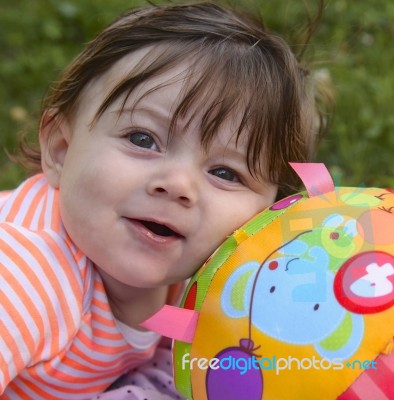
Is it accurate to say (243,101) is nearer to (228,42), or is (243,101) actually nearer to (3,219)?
(228,42)

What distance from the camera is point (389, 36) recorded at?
3.25m

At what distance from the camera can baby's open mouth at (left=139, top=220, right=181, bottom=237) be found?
138cm

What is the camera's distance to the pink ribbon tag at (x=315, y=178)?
54.7 inches

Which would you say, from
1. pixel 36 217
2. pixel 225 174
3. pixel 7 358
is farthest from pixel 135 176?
pixel 7 358

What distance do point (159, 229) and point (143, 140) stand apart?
0.57 ft

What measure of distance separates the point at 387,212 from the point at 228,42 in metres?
0.46

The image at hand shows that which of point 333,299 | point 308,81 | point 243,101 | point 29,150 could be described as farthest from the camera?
point 29,150

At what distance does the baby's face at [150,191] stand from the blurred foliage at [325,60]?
0.96 m

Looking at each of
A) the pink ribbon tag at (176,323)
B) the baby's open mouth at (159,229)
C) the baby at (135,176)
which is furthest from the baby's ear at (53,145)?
the pink ribbon tag at (176,323)

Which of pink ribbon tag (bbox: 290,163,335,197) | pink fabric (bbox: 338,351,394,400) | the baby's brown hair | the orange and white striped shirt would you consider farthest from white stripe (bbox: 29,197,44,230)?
pink fabric (bbox: 338,351,394,400)

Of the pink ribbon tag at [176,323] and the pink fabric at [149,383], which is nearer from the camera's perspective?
the pink ribbon tag at [176,323]

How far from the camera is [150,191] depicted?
4.35 ft

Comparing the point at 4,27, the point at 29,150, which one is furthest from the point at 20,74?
the point at 29,150

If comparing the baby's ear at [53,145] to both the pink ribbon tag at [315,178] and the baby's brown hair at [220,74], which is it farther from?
the pink ribbon tag at [315,178]
